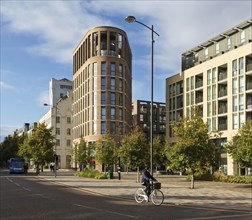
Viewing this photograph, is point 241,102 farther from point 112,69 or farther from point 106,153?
point 112,69

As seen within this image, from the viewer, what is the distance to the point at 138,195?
64.0 ft

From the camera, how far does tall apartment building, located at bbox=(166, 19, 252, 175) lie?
53.8 metres

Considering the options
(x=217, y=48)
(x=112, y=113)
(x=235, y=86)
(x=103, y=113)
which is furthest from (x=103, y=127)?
(x=235, y=86)

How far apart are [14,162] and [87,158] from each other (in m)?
14.8

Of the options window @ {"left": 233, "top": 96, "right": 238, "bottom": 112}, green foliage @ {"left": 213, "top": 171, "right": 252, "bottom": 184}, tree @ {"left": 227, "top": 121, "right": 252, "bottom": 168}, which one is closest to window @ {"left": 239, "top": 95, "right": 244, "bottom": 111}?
window @ {"left": 233, "top": 96, "right": 238, "bottom": 112}

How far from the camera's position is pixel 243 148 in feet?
104

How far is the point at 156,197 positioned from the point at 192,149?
1310cm

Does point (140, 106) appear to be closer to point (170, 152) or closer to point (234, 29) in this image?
point (234, 29)

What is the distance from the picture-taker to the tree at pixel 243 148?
31020 millimetres

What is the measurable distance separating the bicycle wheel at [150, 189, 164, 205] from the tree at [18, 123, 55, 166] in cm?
4880

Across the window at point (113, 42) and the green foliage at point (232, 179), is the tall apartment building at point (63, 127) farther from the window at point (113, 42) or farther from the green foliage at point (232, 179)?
the green foliage at point (232, 179)

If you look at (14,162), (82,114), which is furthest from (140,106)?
(14,162)

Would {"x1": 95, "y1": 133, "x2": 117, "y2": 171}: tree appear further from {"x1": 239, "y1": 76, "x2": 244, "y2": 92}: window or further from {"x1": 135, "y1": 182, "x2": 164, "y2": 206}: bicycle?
{"x1": 135, "y1": 182, "x2": 164, "y2": 206}: bicycle

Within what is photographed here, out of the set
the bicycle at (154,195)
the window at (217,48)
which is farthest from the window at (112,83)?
the bicycle at (154,195)
